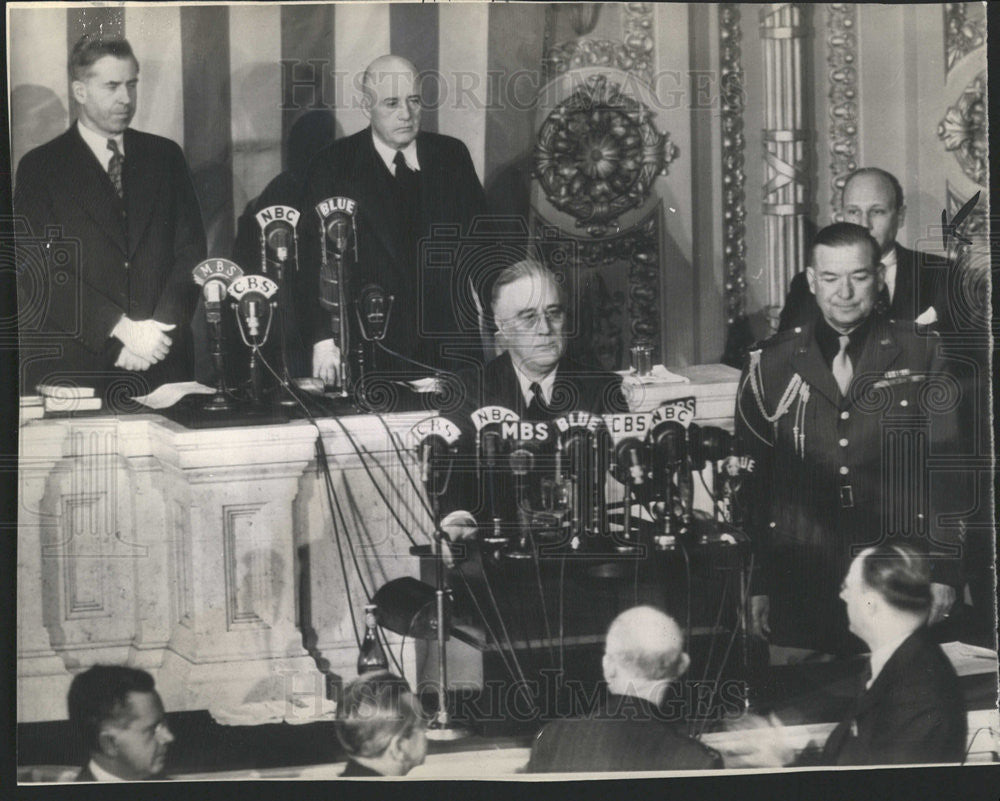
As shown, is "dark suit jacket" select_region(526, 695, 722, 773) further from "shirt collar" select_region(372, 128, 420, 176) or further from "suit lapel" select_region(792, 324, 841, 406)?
"shirt collar" select_region(372, 128, 420, 176)

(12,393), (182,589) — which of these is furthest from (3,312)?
(182,589)

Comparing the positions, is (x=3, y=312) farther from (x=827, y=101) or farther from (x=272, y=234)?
(x=827, y=101)

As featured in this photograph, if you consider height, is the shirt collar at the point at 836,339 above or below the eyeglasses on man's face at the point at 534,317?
below

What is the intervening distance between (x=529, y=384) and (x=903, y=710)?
1.16 metres

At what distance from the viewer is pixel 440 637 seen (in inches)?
123

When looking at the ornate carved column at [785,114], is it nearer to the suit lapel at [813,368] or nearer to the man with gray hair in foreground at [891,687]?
the suit lapel at [813,368]

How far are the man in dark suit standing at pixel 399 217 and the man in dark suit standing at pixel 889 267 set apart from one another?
2.55ft

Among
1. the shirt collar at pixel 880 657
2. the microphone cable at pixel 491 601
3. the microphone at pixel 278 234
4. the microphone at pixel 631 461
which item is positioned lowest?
the shirt collar at pixel 880 657

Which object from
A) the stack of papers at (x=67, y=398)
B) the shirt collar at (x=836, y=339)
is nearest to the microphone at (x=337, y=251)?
the stack of papers at (x=67, y=398)

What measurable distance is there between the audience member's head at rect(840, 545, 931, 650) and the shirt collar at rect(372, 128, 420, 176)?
1.38m

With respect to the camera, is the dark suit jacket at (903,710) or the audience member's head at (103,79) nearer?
the audience member's head at (103,79)

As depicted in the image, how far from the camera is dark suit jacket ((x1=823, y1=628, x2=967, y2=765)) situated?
10.4ft

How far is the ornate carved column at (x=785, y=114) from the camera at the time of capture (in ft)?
10.3

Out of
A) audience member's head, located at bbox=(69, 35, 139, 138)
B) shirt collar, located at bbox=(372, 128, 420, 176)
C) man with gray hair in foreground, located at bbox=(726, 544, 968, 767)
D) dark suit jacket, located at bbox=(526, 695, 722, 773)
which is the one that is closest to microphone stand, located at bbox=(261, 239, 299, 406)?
shirt collar, located at bbox=(372, 128, 420, 176)
